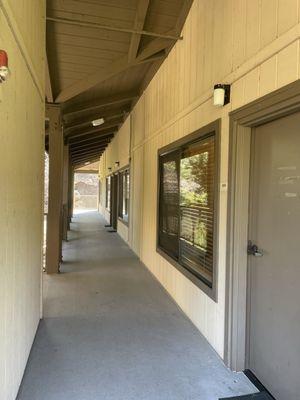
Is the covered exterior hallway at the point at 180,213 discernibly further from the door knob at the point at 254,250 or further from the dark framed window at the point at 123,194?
the dark framed window at the point at 123,194

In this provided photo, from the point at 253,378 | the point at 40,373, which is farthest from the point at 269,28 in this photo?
the point at 40,373

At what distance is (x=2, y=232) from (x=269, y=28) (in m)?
2.08

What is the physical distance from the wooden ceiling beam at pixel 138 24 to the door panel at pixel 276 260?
2.17 metres

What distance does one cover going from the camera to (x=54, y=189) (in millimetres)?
5398

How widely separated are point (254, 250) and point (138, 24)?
118 inches

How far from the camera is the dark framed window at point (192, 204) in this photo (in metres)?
3.07

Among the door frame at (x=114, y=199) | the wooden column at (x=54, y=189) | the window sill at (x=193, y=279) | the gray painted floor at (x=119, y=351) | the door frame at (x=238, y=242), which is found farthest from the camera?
the door frame at (x=114, y=199)

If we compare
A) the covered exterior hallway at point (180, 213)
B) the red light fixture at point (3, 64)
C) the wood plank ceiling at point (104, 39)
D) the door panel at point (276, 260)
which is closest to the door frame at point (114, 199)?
the wood plank ceiling at point (104, 39)

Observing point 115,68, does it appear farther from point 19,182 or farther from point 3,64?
point 3,64

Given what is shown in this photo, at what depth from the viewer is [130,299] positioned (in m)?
4.22

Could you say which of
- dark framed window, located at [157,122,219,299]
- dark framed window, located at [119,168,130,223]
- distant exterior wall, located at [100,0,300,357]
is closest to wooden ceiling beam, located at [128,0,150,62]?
distant exterior wall, located at [100,0,300,357]

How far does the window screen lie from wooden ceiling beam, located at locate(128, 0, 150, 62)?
1.49m

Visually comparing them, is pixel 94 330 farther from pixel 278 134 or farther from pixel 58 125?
Result: pixel 58 125

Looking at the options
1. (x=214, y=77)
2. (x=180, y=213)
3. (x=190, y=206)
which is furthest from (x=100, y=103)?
(x=214, y=77)
